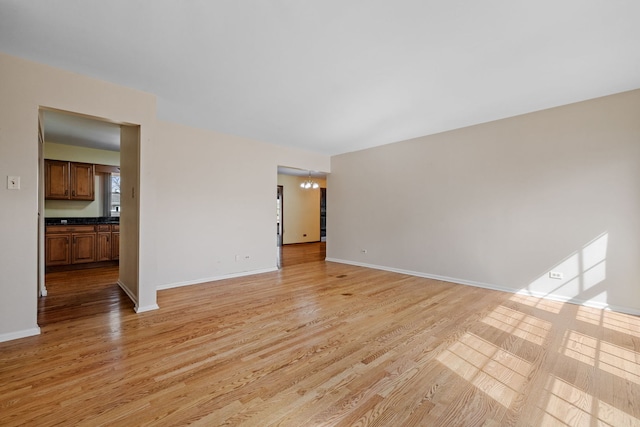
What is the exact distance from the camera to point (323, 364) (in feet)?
6.75

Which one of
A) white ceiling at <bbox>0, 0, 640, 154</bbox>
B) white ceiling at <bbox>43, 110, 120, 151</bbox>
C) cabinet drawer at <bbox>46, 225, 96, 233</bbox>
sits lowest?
cabinet drawer at <bbox>46, 225, 96, 233</bbox>

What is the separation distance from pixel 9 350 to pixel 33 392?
0.92m

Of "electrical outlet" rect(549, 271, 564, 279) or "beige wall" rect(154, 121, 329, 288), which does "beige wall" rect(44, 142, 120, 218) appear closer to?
"beige wall" rect(154, 121, 329, 288)

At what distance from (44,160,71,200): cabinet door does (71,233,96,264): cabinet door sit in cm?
100

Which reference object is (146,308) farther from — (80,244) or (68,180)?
(68,180)

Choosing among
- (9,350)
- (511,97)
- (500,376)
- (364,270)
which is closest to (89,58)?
(9,350)

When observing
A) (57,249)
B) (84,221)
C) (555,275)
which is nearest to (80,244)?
(57,249)

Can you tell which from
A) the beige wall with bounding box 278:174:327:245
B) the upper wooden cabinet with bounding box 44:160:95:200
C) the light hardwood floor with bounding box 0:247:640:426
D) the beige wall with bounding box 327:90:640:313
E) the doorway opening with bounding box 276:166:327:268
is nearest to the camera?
the light hardwood floor with bounding box 0:247:640:426

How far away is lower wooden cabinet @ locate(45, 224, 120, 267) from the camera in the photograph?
198 inches

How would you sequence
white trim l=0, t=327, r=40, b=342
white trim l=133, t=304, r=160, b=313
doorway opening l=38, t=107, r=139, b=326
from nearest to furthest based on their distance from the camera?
white trim l=0, t=327, r=40, b=342 → white trim l=133, t=304, r=160, b=313 → doorway opening l=38, t=107, r=139, b=326

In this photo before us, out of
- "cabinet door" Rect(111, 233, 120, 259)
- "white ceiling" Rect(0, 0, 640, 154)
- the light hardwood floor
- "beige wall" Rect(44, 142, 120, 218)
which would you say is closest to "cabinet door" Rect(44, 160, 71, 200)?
"beige wall" Rect(44, 142, 120, 218)

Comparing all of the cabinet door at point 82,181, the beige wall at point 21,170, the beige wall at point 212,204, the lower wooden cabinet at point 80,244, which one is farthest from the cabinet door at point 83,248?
the beige wall at point 21,170

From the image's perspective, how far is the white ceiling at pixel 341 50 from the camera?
1.95 metres

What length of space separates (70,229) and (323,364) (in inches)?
232
